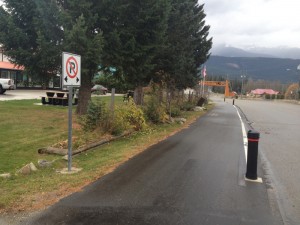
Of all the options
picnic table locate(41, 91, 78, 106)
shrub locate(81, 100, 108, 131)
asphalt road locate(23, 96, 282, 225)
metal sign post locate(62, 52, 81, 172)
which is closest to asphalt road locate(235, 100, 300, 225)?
asphalt road locate(23, 96, 282, 225)

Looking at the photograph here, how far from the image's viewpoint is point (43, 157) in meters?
9.52

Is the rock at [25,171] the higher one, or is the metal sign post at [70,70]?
the metal sign post at [70,70]

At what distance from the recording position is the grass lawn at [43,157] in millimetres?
6227

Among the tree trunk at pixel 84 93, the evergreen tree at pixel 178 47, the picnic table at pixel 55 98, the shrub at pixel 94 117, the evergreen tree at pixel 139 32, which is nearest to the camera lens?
the shrub at pixel 94 117

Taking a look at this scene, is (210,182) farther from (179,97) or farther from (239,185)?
(179,97)

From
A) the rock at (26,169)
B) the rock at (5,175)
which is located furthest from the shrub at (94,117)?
the rock at (5,175)

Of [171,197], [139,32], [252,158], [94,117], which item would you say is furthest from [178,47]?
[171,197]

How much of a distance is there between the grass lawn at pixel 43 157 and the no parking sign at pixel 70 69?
1.90 meters

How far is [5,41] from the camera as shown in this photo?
49.2 feet

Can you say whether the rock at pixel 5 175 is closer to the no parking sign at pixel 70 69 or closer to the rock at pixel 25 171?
the rock at pixel 25 171

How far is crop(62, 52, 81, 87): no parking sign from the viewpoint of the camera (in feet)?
24.3

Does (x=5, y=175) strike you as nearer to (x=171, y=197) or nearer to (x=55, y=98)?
(x=171, y=197)

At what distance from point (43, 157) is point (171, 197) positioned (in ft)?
14.5

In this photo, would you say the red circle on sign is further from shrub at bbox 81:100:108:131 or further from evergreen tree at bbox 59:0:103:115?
evergreen tree at bbox 59:0:103:115
